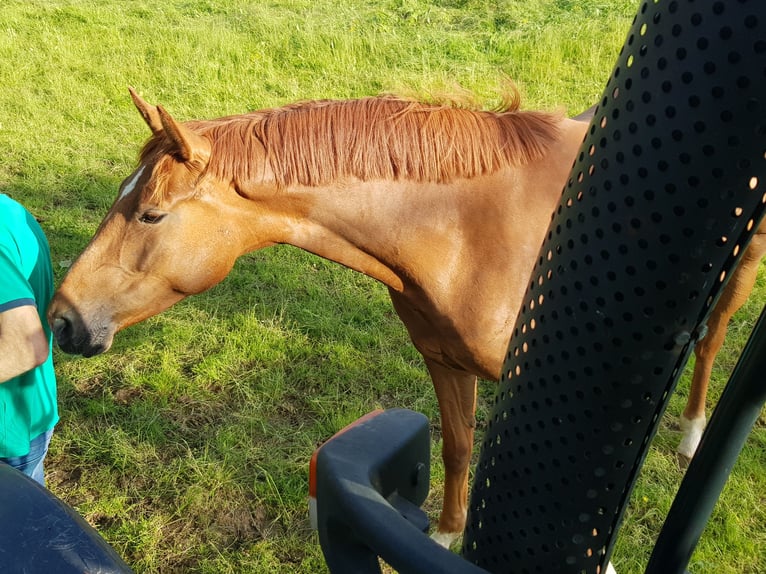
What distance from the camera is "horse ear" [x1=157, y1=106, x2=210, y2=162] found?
1.85 meters

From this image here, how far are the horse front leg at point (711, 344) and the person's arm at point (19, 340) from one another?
2788mm

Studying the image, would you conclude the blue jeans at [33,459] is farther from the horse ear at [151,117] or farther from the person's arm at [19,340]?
the horse ear at [151,117]

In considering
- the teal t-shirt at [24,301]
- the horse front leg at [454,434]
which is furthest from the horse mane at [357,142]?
the horse front leg at [454,434]

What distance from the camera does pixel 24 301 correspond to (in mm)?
1981

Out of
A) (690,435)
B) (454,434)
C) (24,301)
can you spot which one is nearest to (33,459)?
(24,301)

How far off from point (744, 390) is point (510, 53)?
7.58 m

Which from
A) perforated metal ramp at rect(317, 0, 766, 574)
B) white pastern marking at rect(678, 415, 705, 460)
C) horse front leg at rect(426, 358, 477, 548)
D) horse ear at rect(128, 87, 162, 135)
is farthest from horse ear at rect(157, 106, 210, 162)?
white pastern marking at rect(678, 415, 705, 460)

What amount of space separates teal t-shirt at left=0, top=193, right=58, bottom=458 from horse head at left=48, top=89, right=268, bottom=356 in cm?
16

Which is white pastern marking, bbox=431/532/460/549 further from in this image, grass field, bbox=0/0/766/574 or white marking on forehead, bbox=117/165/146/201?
white marking on forehead, bbox=117/165/146/201

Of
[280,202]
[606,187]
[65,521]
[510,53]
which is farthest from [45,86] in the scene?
[606,187]

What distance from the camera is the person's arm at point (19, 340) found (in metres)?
1.96

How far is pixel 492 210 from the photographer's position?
6.89 feet

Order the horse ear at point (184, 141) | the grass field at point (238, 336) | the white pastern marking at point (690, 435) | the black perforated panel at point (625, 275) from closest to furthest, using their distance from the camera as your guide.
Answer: the black perforated panel at point (625, 275) < the horse ear at point (184, 141) < the grass field at point (238, 336) < the white pastern marking at point (690, 435)

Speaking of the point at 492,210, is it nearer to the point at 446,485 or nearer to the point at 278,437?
the point at 446,485
